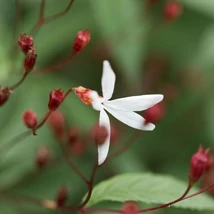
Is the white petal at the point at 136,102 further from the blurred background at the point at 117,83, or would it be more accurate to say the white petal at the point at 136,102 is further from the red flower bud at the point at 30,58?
the blurred background at the point at 117,83

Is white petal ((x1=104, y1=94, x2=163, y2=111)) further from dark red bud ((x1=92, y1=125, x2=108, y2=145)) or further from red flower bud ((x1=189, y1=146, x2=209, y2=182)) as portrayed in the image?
red flower bud ((x1=189, y1=146, x2=209, y2=182))

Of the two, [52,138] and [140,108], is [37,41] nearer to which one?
[52,138]

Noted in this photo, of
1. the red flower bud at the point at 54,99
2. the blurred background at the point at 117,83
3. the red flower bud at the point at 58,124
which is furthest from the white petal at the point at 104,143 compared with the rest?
the blurred background at the point at 117,83

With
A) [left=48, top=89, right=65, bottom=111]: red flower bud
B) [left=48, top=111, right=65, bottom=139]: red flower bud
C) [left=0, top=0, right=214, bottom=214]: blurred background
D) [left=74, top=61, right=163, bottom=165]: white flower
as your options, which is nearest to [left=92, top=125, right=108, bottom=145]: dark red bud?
[left=74, top=61, right=163, bottom=165]: white flower

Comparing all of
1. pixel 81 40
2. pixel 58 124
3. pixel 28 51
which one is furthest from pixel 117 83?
pixel 28 51

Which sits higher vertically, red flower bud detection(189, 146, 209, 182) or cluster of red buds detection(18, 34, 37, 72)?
cluster of red buds detection(18, 34, 37, 72)
